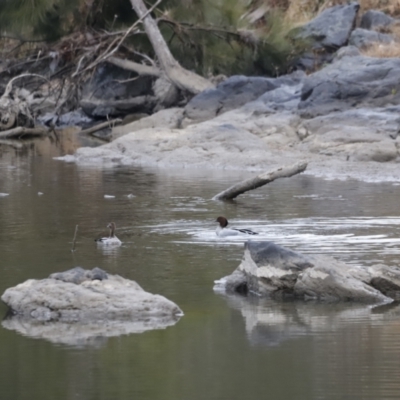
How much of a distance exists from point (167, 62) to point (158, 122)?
2481 mm

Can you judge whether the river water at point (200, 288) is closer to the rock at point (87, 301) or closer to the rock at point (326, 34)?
the rock at point (87, 301)

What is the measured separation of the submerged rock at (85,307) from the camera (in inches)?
307

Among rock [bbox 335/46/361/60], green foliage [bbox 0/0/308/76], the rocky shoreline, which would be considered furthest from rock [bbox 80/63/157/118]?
rock [bbox 335/46/361/60]

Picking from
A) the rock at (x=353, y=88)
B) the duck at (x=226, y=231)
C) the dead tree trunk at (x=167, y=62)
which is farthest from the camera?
the dead tree trunk at (x=167, y=62)

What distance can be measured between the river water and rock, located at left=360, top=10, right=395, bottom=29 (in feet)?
47.7

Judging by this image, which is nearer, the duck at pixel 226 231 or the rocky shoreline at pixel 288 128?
the duck at pixel 226 231

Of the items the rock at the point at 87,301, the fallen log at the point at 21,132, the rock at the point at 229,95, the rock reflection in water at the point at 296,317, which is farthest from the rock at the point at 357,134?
the rock at the point at 87,301

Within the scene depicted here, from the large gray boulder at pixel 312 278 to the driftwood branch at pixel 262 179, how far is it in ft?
18.3

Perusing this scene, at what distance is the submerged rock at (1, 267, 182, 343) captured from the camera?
7797 millimetres

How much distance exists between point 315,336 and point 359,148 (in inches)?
544

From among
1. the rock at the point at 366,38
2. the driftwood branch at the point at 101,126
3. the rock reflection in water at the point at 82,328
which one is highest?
the rock at the point at 366,38

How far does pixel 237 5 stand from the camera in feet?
103

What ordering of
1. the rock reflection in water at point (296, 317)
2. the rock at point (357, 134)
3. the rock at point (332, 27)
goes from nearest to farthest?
the rock reflection in water at point (296, 317), the rock at point (357, 134), the rock at point (332, 27)

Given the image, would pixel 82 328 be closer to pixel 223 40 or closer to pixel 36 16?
pixel 36 16
